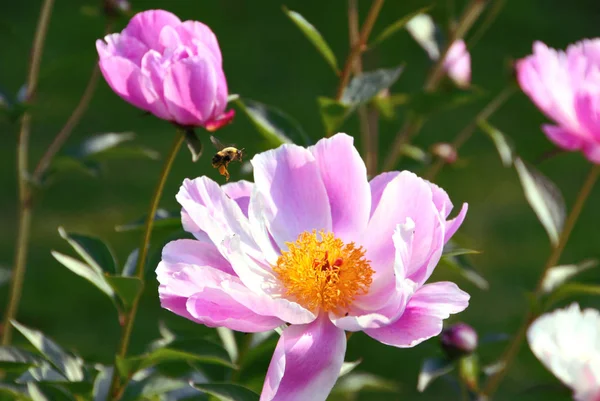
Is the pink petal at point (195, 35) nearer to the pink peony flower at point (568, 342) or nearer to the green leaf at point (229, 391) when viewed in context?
the green leaf at point (229, 391)

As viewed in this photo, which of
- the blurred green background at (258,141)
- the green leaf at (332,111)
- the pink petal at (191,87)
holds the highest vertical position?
the pink petal at (191,87)

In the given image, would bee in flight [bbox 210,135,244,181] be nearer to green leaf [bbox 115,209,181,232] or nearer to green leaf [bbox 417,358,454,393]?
green leaf [bbox 115,209,181,232]

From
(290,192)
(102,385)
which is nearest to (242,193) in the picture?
(290,192)

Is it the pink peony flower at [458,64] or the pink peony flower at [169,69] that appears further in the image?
the pink peony flower at [458,64]

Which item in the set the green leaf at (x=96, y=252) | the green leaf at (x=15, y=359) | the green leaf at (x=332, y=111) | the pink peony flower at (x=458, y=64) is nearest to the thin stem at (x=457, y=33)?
the pink peony flower at (x=458, y=64)

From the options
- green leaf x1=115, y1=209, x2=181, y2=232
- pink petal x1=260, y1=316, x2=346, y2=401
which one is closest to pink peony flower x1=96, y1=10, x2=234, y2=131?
green leaf x1=115, y1=209, x2=181, y2=232

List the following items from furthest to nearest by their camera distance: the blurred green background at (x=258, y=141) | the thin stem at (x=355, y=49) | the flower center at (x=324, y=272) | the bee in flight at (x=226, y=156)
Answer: the blurred green background at (x=258, y=141) → the thin stem at (x=355, y=49) → the bee in flight at (x=226, y=156) → the flower center at (x=324, y=272)

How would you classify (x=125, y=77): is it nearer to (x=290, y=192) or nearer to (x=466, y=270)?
(x=290, y=192)
